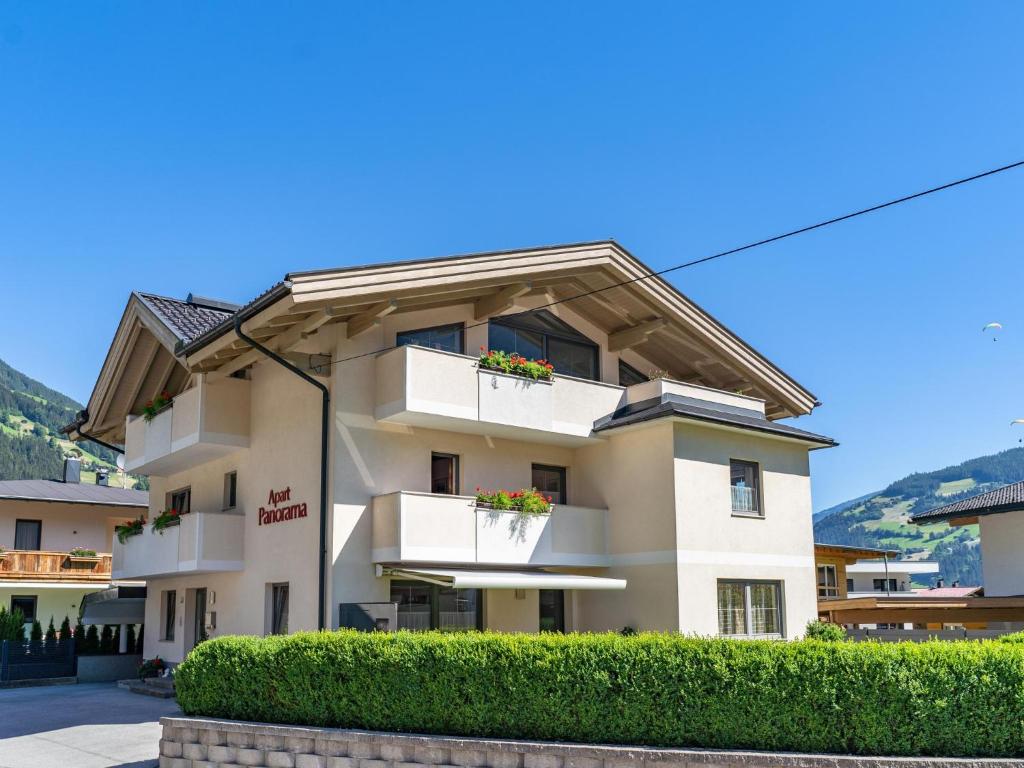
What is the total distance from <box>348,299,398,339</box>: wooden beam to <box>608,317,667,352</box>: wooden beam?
6.65m

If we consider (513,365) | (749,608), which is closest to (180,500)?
(513,365)

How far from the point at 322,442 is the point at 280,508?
6.95ft

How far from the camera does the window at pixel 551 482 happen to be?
2244cm

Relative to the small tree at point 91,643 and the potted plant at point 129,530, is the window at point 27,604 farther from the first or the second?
the potted plant at point 129,530

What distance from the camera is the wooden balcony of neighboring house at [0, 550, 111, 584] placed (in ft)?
118

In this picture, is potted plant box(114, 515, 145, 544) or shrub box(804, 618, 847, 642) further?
potted plant box(114, 515, 145, 544)

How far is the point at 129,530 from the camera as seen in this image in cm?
2545

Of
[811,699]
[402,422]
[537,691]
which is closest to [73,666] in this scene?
[402,422]

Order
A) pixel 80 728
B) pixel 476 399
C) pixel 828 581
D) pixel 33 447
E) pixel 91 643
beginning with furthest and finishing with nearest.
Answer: pixel 33 447, pixel 828 581, pixel 91 643, pixel 476 399, pixel 80 728

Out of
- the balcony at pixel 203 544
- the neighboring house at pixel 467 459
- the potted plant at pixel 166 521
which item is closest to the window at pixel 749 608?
the neighboring house at pixel 467 459

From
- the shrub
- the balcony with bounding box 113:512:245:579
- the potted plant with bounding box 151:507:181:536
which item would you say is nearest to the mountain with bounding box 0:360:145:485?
the potted plant with bounding box 151:507:181:536

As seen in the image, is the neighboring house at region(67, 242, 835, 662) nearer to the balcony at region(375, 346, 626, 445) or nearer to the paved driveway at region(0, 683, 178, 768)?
the balcony at region(375, 346, 626, 445)

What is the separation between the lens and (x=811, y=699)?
1070cm

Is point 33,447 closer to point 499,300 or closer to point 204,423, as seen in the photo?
point 204,423
